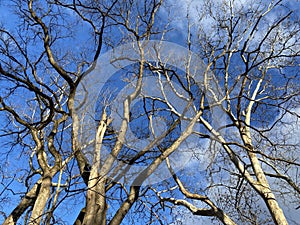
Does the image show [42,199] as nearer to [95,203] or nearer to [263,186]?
[95,203]

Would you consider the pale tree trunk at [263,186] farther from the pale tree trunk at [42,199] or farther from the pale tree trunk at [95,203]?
the pale tree trunk at [42,199]

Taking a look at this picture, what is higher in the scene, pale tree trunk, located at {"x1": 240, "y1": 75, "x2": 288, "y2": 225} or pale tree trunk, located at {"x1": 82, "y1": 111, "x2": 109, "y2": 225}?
pale tree trunk, located at {"x1": 240, "y1": 75, "x2": 288, "y2": 225}

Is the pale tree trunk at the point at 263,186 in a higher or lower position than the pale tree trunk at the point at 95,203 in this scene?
higher

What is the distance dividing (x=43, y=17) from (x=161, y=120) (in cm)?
434

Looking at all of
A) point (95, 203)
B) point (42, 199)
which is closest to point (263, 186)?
point (95, 203)

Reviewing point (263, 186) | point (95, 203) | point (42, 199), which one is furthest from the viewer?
point (263, 186)

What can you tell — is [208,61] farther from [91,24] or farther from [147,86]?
[91,24]

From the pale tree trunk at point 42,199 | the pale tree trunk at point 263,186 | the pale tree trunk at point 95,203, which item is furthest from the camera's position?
the pale tree trunk at point 263,186

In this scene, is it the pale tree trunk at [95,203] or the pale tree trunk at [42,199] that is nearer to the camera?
the pale tree trunk at [95,203]

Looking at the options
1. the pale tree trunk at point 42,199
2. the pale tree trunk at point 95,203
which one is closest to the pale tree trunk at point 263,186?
the pale tree trunk at point 95,203

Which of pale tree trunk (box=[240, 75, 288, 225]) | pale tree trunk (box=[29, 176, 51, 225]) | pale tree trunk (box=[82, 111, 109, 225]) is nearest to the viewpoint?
pale tree trunk (box=[82, 111, 109, 225])

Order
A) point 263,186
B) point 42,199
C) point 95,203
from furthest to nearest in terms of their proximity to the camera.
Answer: point 263,186 < point 42,199 < point 95,203

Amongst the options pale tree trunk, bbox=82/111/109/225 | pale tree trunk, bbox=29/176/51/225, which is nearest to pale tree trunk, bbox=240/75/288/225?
pale tree trunk, bbox=82/111/109/225

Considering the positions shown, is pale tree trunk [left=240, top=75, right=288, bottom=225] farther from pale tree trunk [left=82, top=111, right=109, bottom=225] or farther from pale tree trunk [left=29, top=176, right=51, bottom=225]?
pale tree trunk [left=29, top=176, right=51, bottom=225]
